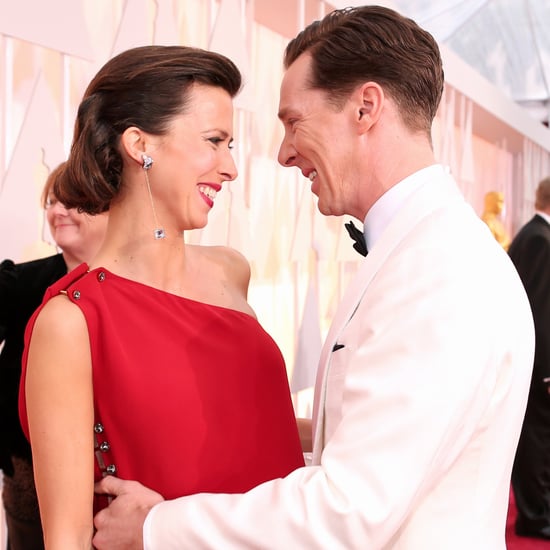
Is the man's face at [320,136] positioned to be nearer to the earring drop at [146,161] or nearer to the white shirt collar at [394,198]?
Answer: the white shirt collar at [394,198]

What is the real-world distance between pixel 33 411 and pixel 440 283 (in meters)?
0.73

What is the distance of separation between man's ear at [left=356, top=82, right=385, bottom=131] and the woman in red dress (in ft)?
1.17

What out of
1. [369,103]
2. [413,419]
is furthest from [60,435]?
[369,103]

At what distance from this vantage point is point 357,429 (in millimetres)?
1080

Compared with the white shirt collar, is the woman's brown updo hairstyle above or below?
above

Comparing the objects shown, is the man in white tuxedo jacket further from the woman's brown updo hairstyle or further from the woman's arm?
the woman's brown updo hairstyle

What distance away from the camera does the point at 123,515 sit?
1.34 meters

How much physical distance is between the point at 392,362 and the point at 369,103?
520mm

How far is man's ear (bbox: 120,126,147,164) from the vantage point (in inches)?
62.7

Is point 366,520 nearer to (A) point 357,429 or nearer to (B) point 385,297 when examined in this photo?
(A) point 357,429

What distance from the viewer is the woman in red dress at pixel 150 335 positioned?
1.39 meters

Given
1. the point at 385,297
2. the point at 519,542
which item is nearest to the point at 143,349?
the point at 385,297

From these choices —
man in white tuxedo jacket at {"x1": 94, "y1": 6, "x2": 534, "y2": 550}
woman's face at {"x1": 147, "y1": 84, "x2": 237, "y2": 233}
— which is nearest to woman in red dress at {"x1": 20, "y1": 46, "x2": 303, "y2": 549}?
woman's face at {"x1": 147, "y1": 84, "x2": 237, "y2": 233}

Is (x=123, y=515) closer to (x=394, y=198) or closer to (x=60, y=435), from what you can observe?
(x=60, y=435)
